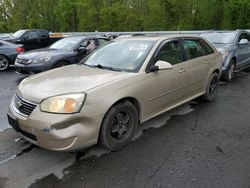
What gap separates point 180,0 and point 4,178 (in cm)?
2311

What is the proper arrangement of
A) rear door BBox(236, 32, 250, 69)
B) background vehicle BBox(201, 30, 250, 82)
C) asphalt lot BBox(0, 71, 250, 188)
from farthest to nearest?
1. rear door BBox(236, 32, 250, 69)
2. background vehicle BBox(201, 30, 250, 82)
3. asphalt lot BBox(0, 71, 250, 188)

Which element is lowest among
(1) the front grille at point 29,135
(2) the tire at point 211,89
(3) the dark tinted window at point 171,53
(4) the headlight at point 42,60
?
(2) the tire at point 211,89

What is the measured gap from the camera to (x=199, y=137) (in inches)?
151

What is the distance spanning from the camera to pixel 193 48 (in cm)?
486

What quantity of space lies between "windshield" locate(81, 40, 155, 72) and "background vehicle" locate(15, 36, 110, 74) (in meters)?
3.32

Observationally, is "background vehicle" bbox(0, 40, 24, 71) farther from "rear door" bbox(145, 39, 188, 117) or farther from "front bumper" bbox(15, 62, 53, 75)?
"rear door" bbox(145, 39, 188, 117)

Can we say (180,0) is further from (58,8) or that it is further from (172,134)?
(172,134)

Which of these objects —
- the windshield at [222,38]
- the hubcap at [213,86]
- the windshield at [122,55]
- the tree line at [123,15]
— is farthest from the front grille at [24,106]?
the tree line at [123,15]

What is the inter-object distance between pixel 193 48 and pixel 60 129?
3140mm

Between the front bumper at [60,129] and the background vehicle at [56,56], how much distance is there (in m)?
4.61

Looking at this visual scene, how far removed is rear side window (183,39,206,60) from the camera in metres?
4.62

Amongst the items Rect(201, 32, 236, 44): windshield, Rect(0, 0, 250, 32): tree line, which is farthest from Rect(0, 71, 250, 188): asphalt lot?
Rect(0, 0, 250, 32): tree line

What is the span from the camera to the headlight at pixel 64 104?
2871 mm

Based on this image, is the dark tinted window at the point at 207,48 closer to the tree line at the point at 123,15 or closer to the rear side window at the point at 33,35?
the rear side window at the point at 33,35
